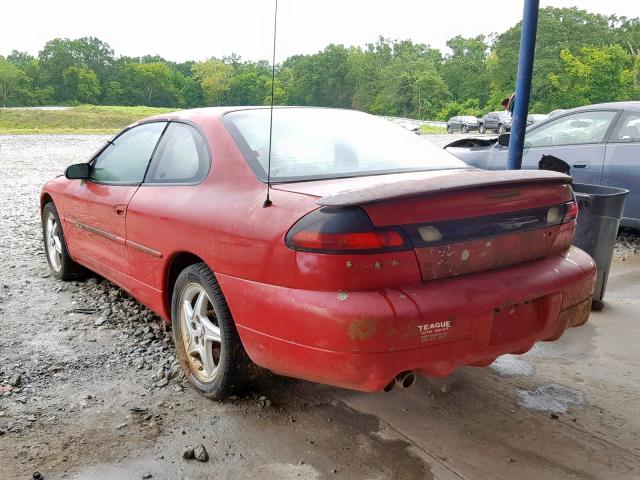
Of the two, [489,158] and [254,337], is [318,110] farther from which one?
[489,158]

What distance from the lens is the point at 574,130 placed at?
619 centimetres

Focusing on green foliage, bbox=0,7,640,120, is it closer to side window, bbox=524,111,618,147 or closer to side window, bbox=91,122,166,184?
side window, bbox=91,122,166,184

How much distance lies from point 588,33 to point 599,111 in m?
51.4

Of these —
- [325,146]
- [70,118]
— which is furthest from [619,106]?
[70,118]

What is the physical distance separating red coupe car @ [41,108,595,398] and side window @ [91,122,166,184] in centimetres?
9

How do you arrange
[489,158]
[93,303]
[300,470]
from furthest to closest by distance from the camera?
1. [489,158]
2. [93,303]
3. [300,470]

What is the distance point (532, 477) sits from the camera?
2252mm

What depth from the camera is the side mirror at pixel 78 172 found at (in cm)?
405

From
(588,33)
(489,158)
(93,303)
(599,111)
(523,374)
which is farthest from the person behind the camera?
(588,33)

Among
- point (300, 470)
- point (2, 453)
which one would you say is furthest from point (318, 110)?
point (2, 453)

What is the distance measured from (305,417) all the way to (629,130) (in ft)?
15.7

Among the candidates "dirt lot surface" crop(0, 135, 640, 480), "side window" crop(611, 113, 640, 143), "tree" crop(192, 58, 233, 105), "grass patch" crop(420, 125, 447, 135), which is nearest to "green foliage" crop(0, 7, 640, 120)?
"tree" crop(192, 58, 233, 105)

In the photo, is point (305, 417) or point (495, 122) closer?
point (305, 417)

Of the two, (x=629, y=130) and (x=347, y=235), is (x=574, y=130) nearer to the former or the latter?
(x=629, y=130)
